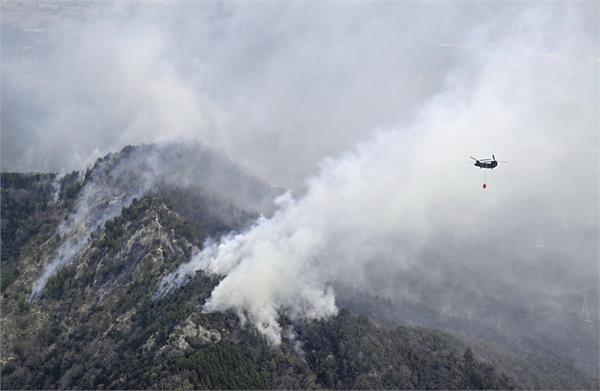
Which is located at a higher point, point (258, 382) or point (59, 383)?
point (59, 383)

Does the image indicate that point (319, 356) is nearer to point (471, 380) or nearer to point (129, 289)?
point (471, 380)

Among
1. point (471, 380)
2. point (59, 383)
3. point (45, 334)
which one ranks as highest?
point (45, 334)

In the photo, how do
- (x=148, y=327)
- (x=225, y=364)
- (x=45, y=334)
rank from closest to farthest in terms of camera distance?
1. (x=225, y=364)
2. (x=148, y=327)
3. (x=45, y=334)

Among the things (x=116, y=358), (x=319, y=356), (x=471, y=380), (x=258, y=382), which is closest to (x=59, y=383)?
(x=116, y=358)

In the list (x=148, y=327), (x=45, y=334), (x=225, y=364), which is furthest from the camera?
(x=45, y=334)

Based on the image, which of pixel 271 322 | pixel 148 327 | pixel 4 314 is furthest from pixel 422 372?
pixel 4 314

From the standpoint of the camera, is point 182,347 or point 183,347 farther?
point 183,347

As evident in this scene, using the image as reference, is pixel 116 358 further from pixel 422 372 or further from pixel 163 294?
pixel 422 372

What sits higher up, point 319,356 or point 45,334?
point 45,334

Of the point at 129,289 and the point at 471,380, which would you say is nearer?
the point at 471,380
